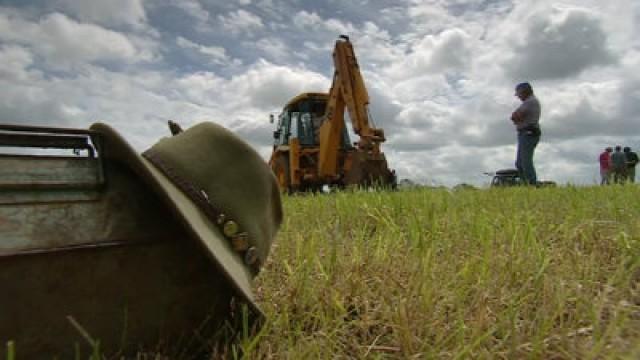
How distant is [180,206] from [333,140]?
9.28 meters

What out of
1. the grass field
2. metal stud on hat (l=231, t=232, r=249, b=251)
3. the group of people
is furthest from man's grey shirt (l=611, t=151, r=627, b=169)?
metal stud on hat (l=231, t=232, r=249, b=251)

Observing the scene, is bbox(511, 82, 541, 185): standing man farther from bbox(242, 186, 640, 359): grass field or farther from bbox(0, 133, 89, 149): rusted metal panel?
bbox(0, 133, 89, 149): rusted metal panel

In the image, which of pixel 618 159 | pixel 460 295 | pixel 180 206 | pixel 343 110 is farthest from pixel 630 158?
pixel 180 206

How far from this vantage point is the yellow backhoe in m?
9.80

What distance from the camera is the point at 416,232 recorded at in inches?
83.7

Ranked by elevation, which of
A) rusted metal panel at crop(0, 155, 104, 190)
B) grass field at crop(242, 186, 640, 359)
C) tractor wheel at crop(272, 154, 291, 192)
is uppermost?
tractor wheel at crop(272, 154, 291, 192)

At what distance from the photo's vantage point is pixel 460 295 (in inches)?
57.1

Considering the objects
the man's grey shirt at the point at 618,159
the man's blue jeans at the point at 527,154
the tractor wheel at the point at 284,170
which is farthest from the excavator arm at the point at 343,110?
the man's grey shirt at the point at 618,159

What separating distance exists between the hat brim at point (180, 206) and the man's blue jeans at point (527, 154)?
719 centimetres

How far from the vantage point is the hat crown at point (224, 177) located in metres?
1.28

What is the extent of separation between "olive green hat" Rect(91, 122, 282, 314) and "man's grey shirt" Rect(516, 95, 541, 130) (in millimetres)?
6926

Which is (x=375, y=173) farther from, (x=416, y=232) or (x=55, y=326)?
(x=55, y=326)

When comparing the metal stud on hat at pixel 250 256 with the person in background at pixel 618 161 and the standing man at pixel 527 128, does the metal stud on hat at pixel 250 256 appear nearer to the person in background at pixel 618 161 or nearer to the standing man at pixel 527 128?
the standing man at pixel 527 128

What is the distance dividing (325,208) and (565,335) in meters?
2.54
